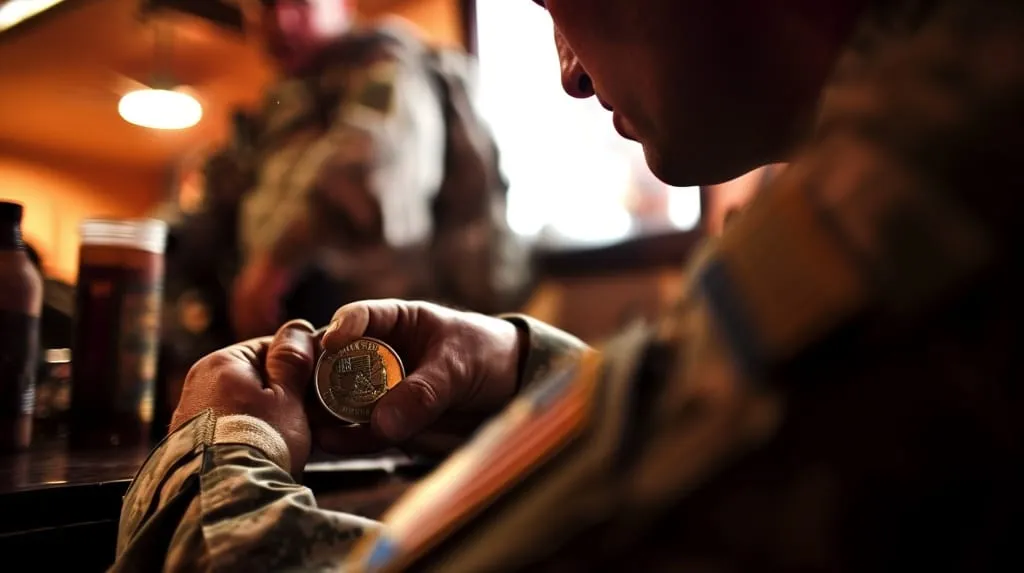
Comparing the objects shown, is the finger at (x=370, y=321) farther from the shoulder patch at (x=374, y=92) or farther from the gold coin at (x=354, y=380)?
the shoulder patch at (x=374, y=92)

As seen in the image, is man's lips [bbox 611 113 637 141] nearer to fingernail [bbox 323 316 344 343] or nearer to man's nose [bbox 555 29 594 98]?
man's nose [bbox 555 29 594 98]

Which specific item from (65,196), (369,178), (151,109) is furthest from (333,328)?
(151,109)

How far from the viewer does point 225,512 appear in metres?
0.32

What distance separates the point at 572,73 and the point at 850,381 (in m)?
0.34

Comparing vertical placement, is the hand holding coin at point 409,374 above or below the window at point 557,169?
below

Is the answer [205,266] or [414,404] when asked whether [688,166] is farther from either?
[205,266]

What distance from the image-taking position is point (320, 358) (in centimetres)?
45

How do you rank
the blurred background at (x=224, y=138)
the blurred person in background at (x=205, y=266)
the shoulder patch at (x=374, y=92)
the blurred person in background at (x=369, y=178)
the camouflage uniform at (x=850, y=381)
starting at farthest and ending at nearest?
the shoulder patch at (x=374, y=92) < the blurred person in background at (x=369, y=178) < the blurred background at (x=224, y=138) < the blurred person in background at (x=205, y=266) < the camouflage uniform at (x=850, y=381)

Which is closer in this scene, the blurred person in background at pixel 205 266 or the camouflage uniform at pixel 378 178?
the blurred person in background at pixel 205 266

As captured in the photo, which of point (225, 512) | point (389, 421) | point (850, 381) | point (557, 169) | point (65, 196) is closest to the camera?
point (850, 381)

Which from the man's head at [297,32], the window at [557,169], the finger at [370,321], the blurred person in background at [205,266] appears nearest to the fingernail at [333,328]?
the finger at [370,321]

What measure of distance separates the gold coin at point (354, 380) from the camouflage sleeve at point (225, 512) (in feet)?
0.16

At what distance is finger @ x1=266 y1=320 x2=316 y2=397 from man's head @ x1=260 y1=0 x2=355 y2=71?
1326mm

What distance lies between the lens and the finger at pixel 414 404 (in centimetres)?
44
